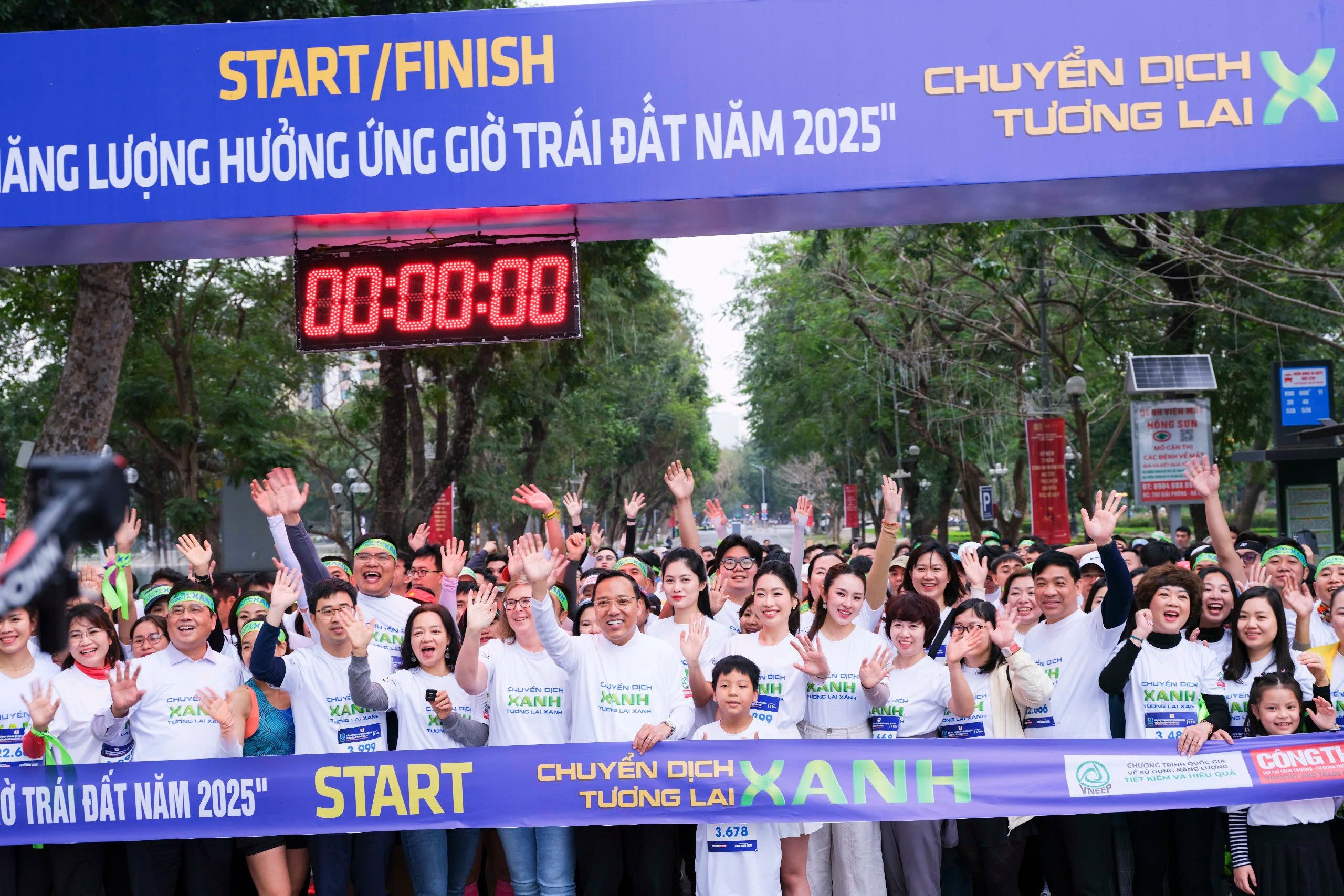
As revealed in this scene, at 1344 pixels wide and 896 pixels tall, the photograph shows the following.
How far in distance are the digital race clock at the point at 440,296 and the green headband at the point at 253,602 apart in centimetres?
144

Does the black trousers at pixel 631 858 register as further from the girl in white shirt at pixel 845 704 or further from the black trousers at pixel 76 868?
the black trousers at pixel 76 868

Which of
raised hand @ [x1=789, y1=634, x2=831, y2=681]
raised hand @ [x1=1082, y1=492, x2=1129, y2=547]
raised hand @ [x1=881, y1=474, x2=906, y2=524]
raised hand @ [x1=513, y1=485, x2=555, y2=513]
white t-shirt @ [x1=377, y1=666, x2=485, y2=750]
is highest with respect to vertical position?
raised hand @ [x1=513, y1=485, x2=555, y2=513]

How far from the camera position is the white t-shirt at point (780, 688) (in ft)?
20.3

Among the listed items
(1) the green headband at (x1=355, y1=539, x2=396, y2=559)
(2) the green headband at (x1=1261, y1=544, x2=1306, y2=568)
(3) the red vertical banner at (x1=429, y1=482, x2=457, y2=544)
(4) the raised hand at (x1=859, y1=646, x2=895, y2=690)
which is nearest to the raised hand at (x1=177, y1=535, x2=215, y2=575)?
(1) the green headband at (x1=355, y1=539, x2=396, y2=559)

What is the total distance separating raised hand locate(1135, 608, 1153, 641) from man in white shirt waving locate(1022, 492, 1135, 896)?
0.09 metres

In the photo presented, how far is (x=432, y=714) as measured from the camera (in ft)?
20.8

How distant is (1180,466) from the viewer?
17.5 metres

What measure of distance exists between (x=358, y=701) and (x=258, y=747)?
2.15 ft

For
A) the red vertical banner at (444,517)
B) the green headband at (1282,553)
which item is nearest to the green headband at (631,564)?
the green headband at (1282,553)

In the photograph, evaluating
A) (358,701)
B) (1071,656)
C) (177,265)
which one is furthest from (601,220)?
(177,265)

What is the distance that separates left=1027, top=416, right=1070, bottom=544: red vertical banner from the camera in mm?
20141

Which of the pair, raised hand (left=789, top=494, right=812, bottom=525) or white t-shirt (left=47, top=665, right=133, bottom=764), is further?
raised hand (left=789, top=494, right=812, bottom=525)

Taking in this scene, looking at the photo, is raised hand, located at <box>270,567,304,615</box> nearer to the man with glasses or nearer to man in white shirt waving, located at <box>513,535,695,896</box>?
the man with glasses

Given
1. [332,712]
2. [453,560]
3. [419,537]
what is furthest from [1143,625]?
[419,537]
